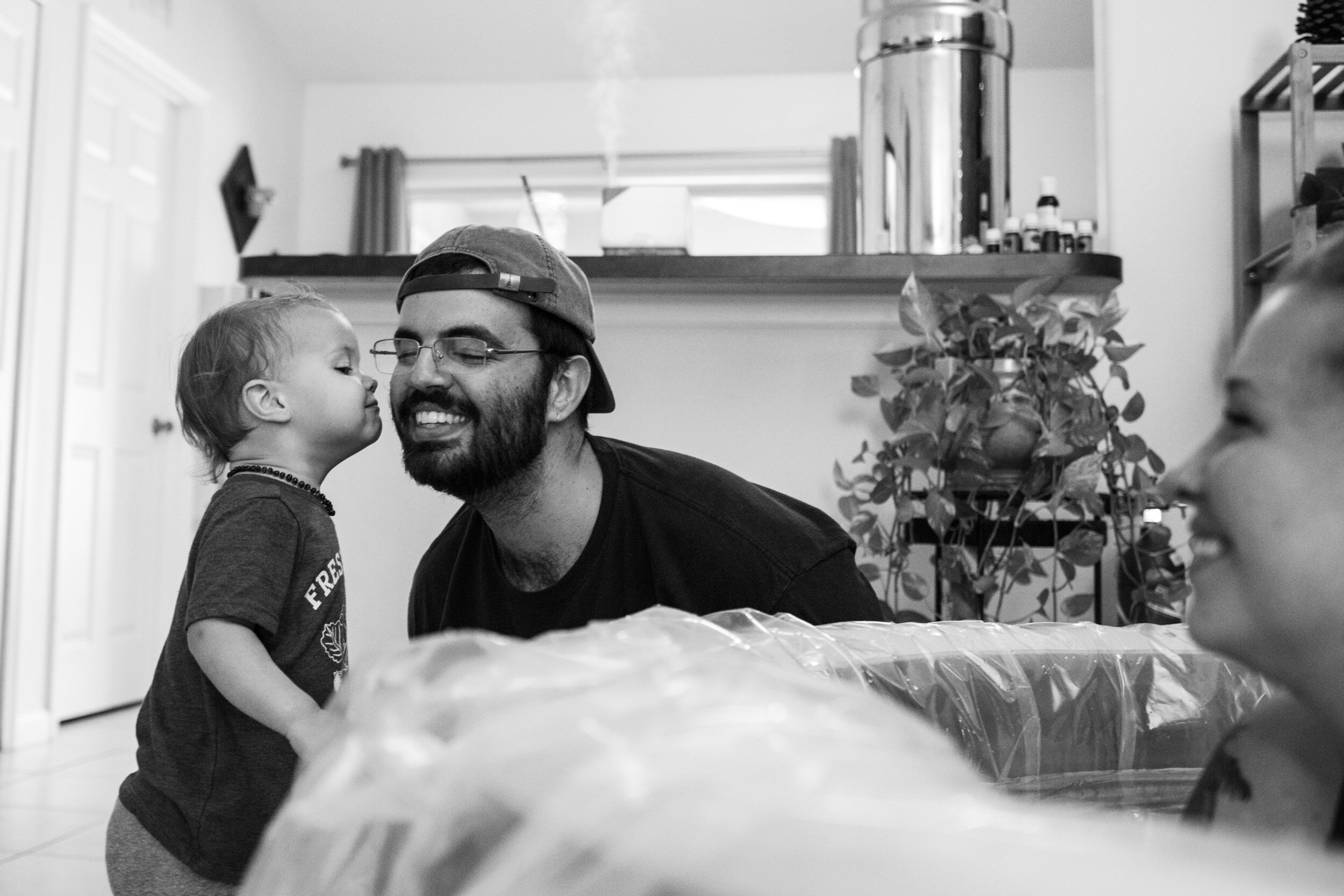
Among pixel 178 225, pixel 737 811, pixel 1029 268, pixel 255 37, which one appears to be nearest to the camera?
pixel 737 811

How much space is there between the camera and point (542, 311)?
1.62 metres

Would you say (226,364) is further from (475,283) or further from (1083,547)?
(1083,547)

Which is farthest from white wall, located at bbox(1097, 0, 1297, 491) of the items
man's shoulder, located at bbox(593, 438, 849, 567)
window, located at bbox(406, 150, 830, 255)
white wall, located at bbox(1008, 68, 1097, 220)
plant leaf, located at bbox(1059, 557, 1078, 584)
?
window, located at bbox(406, 150, 830, 255)

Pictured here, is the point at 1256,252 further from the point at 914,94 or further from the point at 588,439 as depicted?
the point at 588,439

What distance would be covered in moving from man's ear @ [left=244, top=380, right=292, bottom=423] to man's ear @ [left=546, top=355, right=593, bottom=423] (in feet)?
1.07

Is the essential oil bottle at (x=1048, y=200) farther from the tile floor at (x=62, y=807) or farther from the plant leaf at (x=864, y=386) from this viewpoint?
the tile floor at (x=62, y=807)

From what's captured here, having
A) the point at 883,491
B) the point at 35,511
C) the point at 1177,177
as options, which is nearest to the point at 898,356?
the point at 883,491

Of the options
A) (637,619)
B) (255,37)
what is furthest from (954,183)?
(255,37)

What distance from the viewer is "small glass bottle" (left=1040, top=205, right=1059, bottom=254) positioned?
2875 millimetres

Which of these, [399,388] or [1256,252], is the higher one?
[1256,252]

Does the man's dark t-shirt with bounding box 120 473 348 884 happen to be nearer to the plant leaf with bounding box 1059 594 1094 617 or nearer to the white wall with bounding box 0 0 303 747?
the plant leaf with bounding box 1059 594 1094 617

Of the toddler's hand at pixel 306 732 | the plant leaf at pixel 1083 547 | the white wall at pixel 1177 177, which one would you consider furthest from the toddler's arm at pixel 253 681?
the white wall at pixel 1177 177

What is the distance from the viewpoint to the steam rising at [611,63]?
5855 mm

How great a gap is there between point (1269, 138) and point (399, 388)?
263 centimetres
